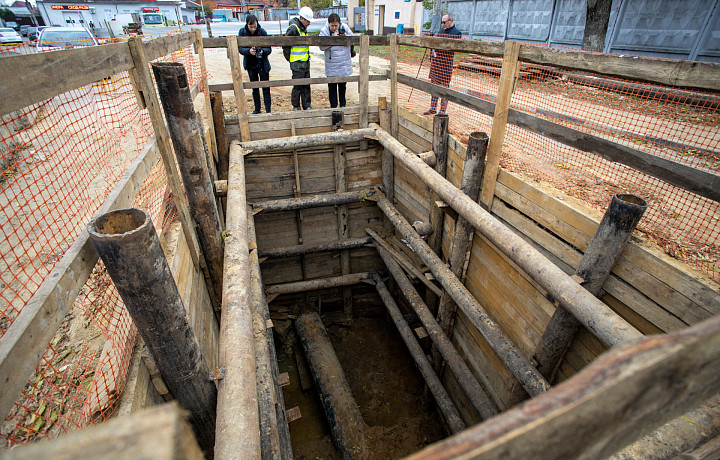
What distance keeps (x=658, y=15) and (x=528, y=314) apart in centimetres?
1107

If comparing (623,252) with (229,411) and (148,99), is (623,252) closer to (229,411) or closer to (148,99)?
(229,411)

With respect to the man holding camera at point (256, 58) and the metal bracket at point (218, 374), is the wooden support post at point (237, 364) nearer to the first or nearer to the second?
the metal bracket at point (218, 374)

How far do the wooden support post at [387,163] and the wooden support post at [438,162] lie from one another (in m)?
1.39

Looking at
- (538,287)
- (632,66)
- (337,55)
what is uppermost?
(632,66)

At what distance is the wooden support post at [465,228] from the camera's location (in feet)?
13.3

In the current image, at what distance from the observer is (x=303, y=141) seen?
600 centimetres

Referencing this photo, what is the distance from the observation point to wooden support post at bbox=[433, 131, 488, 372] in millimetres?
4039

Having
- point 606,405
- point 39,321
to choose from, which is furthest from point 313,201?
point 606,405

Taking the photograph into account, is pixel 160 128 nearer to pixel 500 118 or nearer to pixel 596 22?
pixel 500 118

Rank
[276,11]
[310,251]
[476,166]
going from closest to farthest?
[476,166] → [310,251] → [276,11]

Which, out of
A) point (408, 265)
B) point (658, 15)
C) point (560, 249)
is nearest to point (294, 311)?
point (408, 265)

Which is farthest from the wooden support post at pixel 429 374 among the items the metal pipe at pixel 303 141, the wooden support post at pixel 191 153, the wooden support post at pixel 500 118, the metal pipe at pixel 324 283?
the wooden support post at pixel 191 153

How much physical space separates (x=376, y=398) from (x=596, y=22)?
1024 cm

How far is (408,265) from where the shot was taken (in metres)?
6.29
